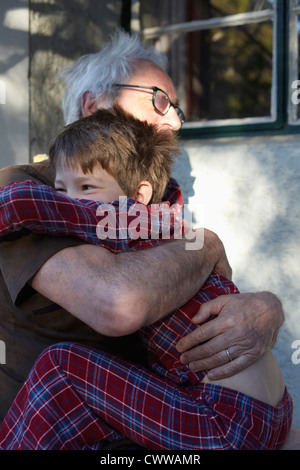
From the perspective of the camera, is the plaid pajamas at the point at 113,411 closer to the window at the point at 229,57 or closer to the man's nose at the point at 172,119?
the man's nose at the point at 172,119

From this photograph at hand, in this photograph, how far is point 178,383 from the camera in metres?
1.63

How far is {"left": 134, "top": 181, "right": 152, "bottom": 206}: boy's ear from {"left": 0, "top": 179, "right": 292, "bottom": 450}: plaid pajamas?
0.46 meters

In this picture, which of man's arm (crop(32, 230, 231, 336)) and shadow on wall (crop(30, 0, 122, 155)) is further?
shadow on wall (crop(30, 0, 122, 155))

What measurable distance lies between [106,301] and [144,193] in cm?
65

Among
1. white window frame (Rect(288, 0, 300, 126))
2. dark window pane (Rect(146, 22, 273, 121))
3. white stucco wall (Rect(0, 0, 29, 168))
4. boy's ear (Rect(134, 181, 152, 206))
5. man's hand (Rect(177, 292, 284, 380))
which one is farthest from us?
dark window pane (Rect(146, 22, 273, 121))

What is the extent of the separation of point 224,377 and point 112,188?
712 millimetres

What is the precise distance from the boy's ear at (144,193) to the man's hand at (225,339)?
47cm

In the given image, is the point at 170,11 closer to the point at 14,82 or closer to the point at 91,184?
the point at 14,82

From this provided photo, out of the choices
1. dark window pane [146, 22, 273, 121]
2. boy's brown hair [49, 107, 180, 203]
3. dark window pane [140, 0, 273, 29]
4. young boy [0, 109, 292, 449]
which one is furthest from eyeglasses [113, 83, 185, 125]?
dark window pane [140, 0, 273, 29]

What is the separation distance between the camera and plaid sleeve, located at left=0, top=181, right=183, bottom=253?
1.41 meters

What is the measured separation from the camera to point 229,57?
463 cm

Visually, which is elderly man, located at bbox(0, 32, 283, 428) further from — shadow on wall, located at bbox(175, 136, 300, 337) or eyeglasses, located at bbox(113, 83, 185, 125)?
shadow on wall, located at bbox(175, 136, 300, 337)

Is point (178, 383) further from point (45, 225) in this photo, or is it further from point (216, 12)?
point (216, 12)

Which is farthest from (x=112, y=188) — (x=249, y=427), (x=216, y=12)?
(x=216, y=12)
